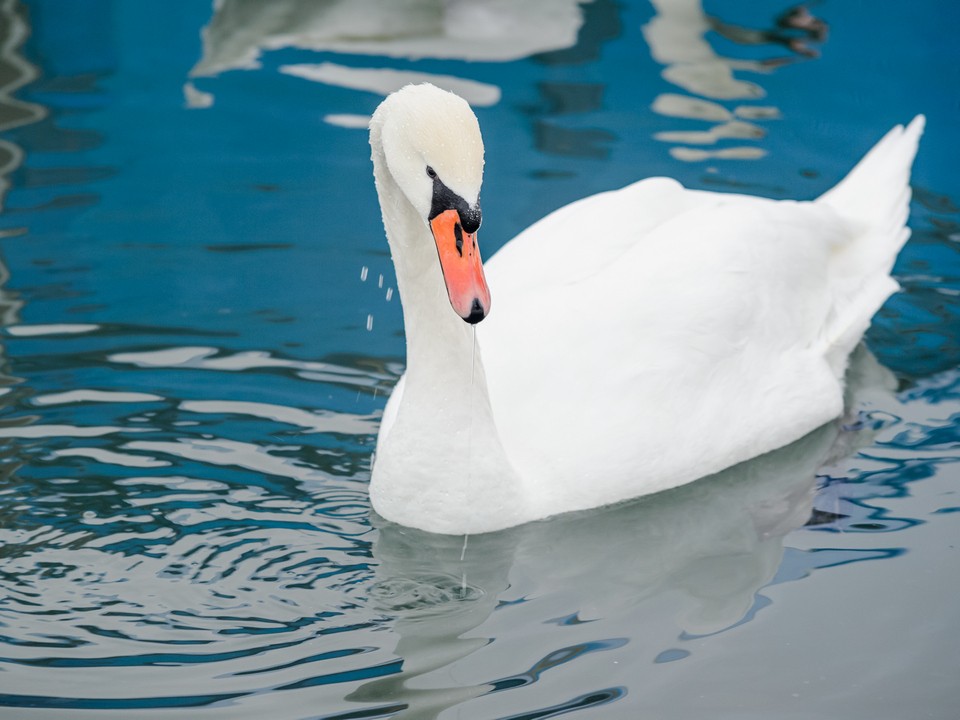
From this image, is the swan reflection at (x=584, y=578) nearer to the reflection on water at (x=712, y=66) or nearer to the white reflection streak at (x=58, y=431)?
the white reflection streak at (x=58, y=431)

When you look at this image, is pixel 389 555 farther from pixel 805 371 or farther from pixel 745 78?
pixel 745 78

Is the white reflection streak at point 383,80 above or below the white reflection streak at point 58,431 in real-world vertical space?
above

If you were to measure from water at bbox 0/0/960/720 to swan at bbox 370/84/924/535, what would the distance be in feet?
0.53

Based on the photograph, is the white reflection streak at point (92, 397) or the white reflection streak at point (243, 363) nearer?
the white reflection streak at point (92, 397)

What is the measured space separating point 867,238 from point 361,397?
7.17 ft

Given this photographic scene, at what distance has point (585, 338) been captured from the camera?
482 centimetres

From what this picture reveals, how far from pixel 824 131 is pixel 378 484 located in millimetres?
4622

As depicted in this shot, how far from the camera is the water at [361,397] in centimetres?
388

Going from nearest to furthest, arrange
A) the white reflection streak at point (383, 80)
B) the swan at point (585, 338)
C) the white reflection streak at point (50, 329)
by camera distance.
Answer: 1. the swan at point (585, 338)
2. the white reflection streak at point (50, 329)
3. the white reflection streak at point (383, 80)

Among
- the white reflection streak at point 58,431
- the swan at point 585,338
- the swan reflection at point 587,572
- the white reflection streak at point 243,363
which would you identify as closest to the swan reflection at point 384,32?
the white reflection streak at point 243,363

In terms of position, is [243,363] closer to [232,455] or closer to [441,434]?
[232,455]

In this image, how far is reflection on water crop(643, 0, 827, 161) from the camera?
8.17 metres

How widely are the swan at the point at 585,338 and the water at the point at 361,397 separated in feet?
0.53

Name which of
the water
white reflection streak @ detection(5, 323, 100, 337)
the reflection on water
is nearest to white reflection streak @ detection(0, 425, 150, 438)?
the water
